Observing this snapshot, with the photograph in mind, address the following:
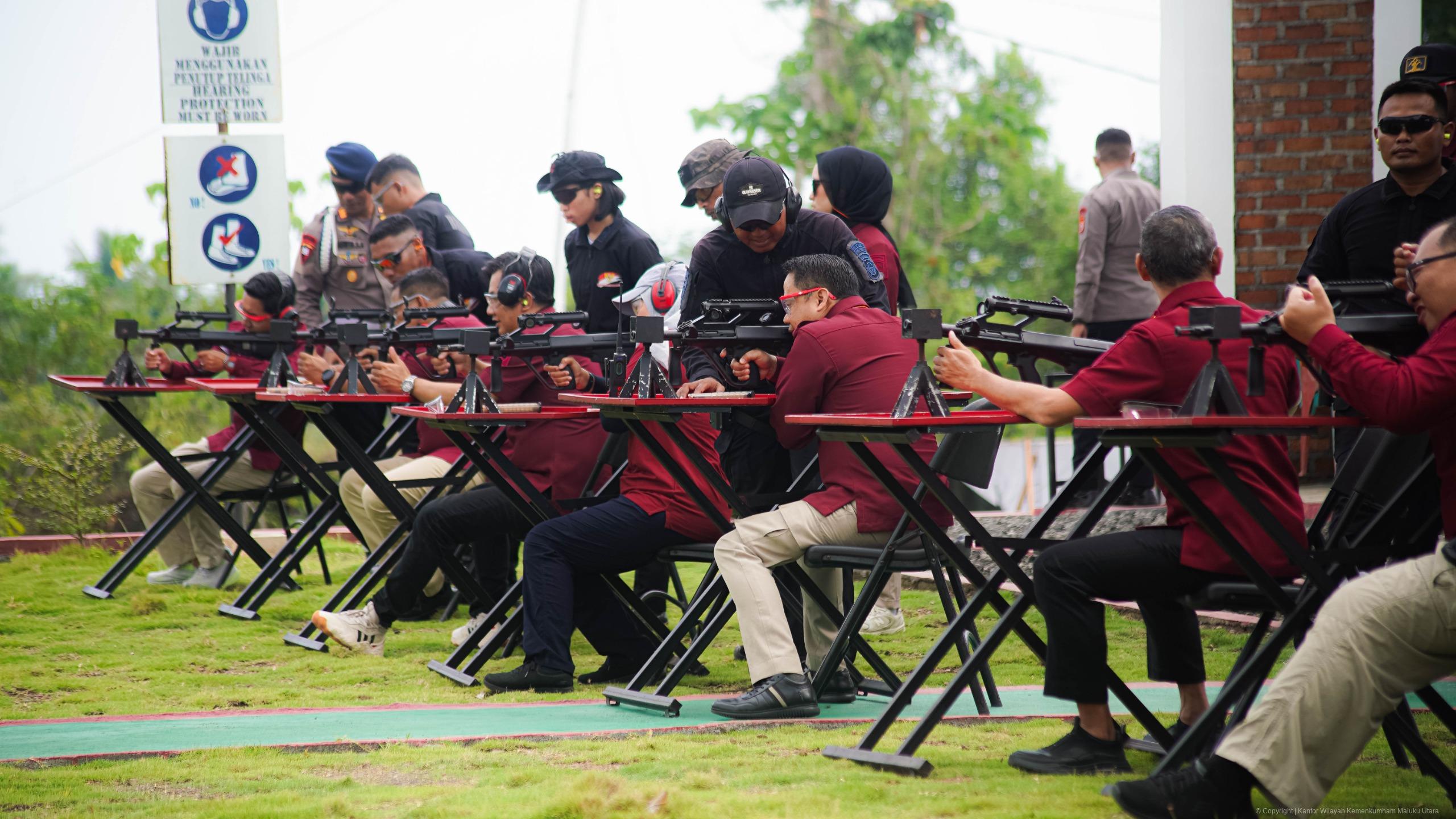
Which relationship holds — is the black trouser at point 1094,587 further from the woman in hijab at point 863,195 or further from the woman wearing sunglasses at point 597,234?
the woman wearing sunglasses at point 597,234

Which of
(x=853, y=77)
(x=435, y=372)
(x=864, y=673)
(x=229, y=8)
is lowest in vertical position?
(x=864, y=673)

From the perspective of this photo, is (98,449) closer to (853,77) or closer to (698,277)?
(698,277)

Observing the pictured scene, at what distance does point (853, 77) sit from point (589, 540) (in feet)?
47.6

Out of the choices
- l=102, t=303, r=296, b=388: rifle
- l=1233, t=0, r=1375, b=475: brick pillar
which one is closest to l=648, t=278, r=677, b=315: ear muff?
l=102, t=303, r=296, b=388: rifle

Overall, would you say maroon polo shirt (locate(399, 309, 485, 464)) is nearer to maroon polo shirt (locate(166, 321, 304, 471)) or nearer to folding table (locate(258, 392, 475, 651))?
folding table (locate(258, 392, 475, 651))

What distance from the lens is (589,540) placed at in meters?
4.32

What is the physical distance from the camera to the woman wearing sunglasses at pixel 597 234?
573cm

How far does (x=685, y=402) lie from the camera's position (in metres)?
3.89

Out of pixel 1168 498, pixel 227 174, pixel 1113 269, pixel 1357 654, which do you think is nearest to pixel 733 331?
pixel 1168 498

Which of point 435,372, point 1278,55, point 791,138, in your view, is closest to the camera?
point 435,372

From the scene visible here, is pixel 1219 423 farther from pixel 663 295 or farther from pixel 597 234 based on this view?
pixel 597 234

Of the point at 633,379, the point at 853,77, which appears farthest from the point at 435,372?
the point at 853,77

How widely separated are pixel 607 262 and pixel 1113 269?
110 inches

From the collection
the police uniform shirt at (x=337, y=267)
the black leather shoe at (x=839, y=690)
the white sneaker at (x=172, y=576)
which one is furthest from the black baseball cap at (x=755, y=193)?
the white sneaker at (x=172, y=576)
